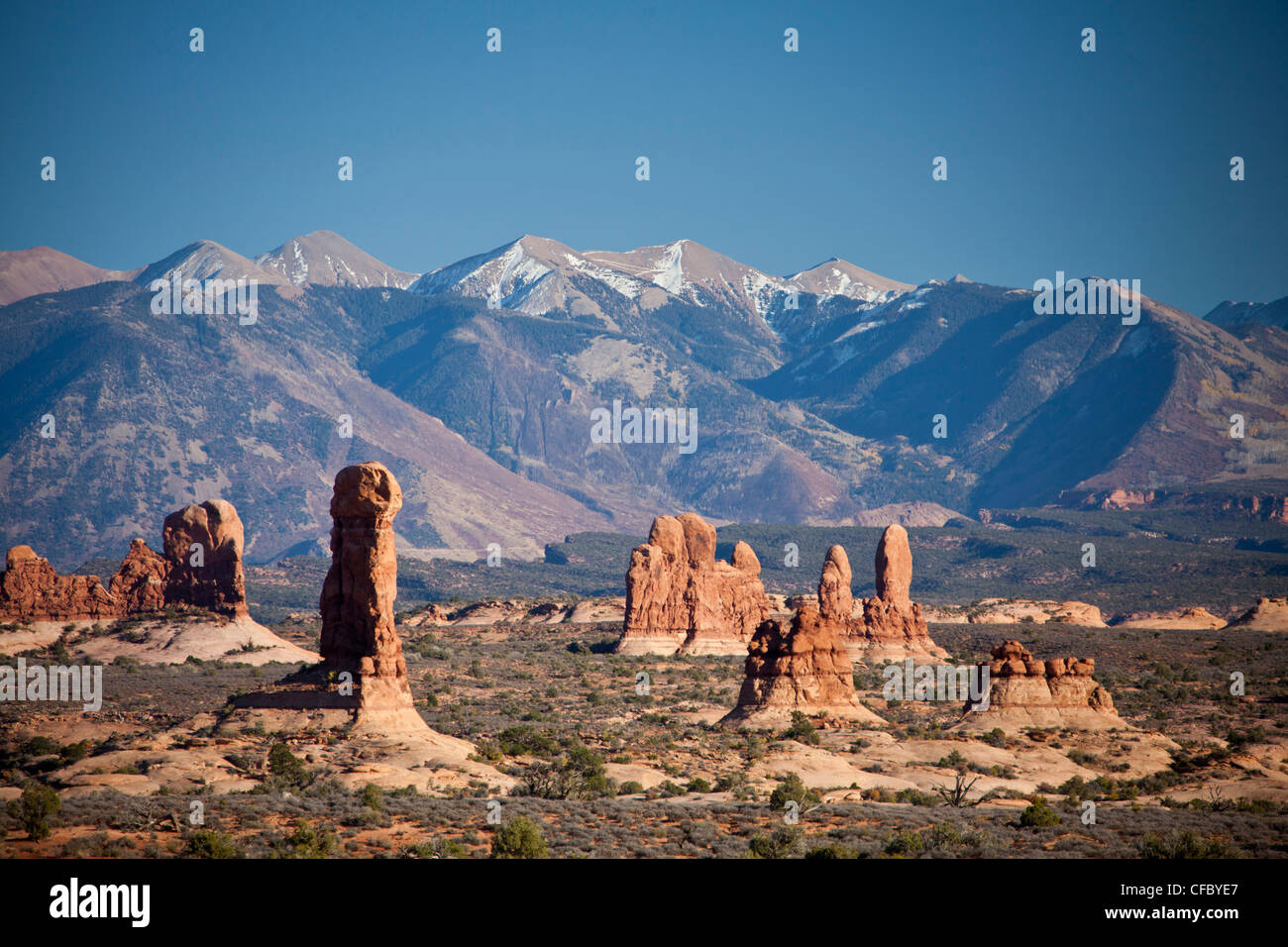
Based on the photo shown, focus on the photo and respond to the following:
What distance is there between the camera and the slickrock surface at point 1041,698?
46094 mm

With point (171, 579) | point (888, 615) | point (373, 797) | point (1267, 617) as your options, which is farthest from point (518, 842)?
point (1267, 617)

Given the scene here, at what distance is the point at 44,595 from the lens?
2948 inches

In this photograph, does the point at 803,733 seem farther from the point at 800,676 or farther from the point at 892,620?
the point at 892,620

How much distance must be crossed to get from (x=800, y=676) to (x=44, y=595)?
46481mm

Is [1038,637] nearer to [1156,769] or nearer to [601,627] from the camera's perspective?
[601,627]

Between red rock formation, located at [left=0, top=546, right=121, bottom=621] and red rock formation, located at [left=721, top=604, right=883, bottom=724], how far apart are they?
42326 millimetres

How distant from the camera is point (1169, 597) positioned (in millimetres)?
157375

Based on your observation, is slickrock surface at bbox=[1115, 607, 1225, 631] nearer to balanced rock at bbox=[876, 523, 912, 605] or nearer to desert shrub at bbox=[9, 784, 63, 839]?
balanced rock at bbox=[876, 523, 912, 605]

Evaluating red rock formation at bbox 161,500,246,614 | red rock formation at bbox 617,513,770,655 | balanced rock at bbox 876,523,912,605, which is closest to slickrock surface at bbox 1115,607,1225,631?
balanced rock at bbox 876,523,912,605

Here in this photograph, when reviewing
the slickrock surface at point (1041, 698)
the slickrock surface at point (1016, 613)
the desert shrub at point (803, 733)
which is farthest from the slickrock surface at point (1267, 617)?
the desert shrub at point (803, 733)

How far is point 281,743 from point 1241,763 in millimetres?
27457
